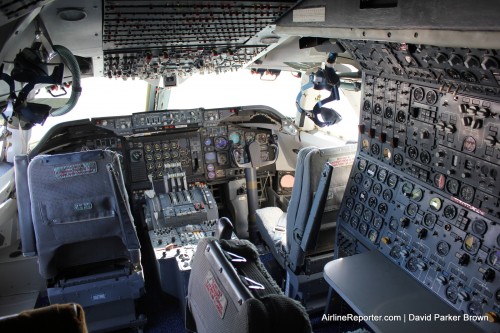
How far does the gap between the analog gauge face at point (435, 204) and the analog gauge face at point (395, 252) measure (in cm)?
37

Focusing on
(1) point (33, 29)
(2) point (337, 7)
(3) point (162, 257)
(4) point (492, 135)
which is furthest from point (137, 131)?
(4) point (492, 135)

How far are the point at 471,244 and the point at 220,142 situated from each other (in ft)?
11.6

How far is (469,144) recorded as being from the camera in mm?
2219

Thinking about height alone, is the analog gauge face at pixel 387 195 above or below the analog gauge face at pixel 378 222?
above

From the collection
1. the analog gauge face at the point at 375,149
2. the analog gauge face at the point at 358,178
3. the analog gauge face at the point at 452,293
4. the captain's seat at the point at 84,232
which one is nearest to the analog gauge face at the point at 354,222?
the analog gauge face at the point at 358,178

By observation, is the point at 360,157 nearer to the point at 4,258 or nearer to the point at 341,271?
the point at 341,271

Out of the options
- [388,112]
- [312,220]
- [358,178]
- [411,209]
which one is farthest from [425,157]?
[312,220]

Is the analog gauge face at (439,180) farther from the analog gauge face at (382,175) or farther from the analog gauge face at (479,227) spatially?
the analog gauge face at (382,175)

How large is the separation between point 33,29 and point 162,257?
2.28 metres

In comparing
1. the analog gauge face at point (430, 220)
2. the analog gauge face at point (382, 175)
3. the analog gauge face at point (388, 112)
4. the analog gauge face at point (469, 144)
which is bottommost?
the analog gauge face at point (430, 220)

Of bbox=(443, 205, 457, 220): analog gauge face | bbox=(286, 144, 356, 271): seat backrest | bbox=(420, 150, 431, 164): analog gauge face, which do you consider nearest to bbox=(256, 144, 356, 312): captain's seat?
bbox=(286, 144, 356, 271): seat backrest

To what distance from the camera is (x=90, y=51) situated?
8.59 feet

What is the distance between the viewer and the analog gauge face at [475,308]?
6.91 feet

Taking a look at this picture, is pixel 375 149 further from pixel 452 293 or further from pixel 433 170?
pixel 452 293
